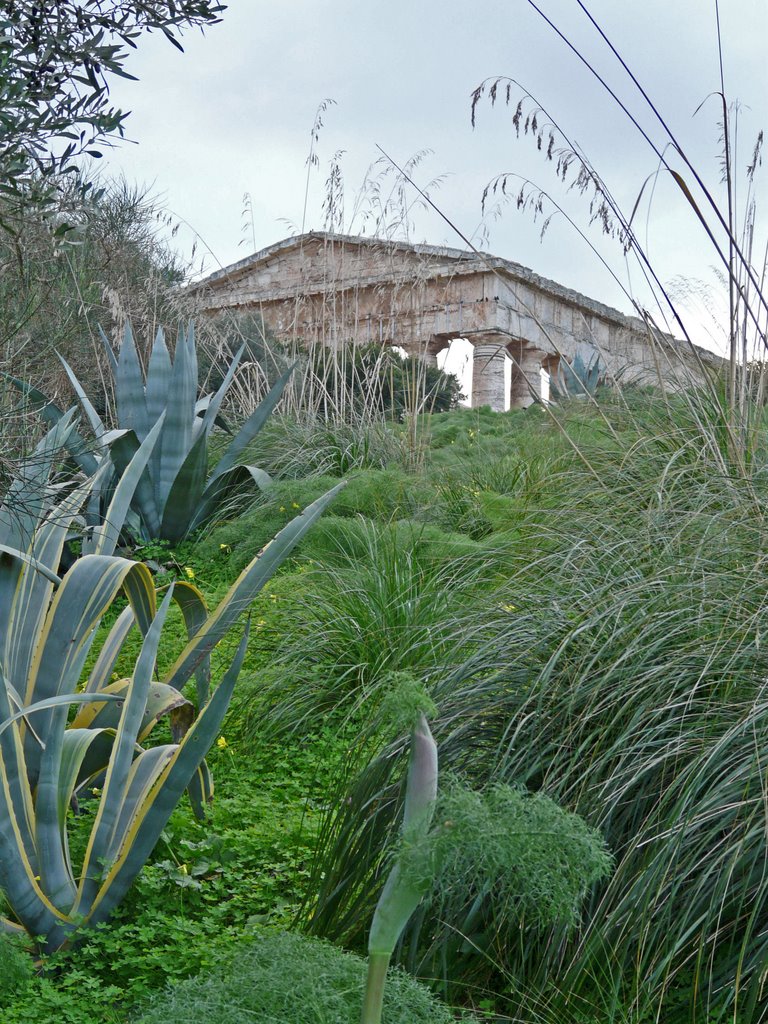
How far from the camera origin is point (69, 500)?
10.6 feet

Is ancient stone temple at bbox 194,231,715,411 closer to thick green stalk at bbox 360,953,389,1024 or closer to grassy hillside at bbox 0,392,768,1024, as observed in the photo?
grassy hillside at bbox 0,392,768,1024

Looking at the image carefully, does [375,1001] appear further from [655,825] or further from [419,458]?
[419,458]

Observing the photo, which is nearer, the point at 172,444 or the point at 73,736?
the point at 73,736

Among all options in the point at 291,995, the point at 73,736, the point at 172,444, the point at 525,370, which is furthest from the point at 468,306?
the point at 291,995

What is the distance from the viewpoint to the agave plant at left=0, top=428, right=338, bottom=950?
7.68ft

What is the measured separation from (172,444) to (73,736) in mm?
3873

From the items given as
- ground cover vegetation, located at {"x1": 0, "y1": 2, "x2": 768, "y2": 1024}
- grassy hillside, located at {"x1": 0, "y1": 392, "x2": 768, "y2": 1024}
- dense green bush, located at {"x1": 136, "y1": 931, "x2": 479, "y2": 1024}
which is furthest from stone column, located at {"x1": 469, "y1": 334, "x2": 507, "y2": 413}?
dense green bush, located at {"x1": 136, "y1": 931, "x2": 479, "y2": 1024}

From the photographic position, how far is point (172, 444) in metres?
6.28

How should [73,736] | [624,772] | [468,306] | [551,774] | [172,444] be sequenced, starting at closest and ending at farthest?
[624,772]
[551,774]
[73,736]
[172,444]
[468,306]

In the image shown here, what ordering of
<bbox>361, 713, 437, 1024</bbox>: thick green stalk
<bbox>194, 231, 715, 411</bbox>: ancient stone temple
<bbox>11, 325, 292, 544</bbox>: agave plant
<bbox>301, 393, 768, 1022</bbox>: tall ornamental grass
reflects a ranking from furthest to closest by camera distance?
<bbox>194, 231, 715, 411</bbox>: ancient stone temple, <bbox>11, 325, 292, 544</bbox>: agave plant, <bbox>301, 393, 768, 1022</bbox>: tall ornamental grass, <bbox>361, 713, 437, 1024</bbox>: thick green stalk

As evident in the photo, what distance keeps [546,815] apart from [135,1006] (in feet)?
4.22

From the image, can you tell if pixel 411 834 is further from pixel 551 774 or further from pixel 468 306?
pixel 468 306

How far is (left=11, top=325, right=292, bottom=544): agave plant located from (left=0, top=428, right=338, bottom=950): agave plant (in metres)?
3.30

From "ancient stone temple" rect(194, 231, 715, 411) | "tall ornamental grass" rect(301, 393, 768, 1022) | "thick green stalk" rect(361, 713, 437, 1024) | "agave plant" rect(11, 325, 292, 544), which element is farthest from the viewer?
"ancient stone temple" rect(194, 231, 715, 411)
